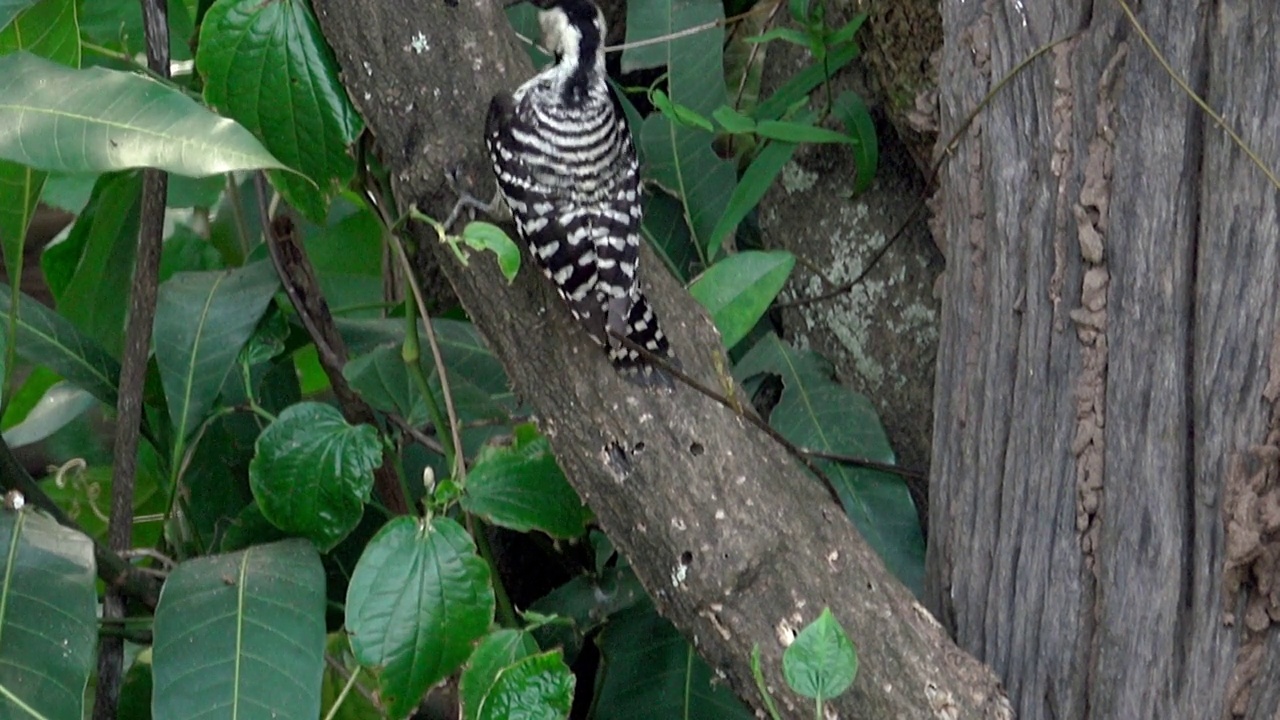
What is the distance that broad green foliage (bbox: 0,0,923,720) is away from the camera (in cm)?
141

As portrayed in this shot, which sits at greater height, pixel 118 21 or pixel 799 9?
pixel 799 9

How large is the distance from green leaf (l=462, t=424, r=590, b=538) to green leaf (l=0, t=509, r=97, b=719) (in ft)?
1.49

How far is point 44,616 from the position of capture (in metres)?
1.42

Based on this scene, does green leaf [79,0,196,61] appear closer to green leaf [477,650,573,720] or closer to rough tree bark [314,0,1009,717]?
rough tree bark [314,0,1009,717]

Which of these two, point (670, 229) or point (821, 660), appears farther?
point (670, 229)

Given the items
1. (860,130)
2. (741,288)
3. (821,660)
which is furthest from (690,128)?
(821,660)

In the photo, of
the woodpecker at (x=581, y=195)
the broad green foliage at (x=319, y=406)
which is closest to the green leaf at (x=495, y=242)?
the broad green foliage at (x=319, y=406)

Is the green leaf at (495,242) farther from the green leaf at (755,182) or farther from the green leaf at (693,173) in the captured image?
the green leaf at (693,173)

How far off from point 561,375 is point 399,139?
13.5 inches

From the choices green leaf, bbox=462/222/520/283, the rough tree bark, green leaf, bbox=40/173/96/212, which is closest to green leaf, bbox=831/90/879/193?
the rough tree bark

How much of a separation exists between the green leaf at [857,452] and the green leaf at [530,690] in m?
0.53

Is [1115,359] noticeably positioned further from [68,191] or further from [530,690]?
[68,191]

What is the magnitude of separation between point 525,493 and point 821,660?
0.51 meters

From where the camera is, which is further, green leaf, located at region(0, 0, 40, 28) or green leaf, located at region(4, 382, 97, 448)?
green leaf, located at region(4, 382, 97, 448)
